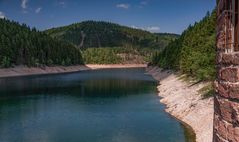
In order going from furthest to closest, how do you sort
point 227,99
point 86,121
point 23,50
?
point 23,50, point 86,121, point 227,99

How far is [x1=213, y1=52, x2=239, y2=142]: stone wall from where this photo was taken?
384 inches

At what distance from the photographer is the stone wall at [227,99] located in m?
9.74

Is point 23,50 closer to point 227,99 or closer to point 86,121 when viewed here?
point 86,121

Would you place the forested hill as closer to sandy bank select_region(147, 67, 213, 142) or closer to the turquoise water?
the turquoise water

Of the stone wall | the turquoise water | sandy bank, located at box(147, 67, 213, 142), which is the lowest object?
the turquoise water

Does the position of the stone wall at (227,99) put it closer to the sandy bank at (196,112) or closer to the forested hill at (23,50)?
the sandy bank at (196,112)

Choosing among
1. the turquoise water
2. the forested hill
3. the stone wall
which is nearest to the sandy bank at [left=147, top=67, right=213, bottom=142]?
the turquoise water

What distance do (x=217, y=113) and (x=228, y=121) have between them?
109cm

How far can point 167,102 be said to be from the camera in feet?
200

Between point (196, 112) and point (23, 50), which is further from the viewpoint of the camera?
point (23, 50)

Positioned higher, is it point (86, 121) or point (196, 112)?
point (196, 112)

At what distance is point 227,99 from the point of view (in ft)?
33.7

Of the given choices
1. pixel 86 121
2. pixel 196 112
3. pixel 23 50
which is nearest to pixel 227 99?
pixel 196 112

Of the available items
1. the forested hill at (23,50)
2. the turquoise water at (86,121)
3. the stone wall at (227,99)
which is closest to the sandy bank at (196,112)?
the turquoise water at (86,121)
